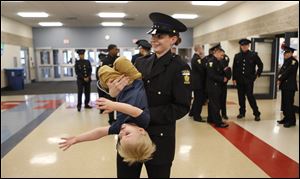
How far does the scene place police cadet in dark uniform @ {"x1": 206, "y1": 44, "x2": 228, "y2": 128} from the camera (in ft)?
14.9

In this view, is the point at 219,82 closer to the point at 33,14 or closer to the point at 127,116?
the point at 127,116

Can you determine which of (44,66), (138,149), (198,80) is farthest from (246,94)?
(44,66)

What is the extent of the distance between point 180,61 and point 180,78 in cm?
9

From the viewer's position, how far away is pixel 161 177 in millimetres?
1285

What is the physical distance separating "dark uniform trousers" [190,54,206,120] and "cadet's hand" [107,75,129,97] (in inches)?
164

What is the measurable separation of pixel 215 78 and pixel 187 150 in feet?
5.20

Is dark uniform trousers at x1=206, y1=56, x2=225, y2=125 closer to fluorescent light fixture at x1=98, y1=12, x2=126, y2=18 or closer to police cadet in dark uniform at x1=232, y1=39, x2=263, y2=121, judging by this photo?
police cadet in dark uniform at x1=232, y1=39, x2=263, y2=121

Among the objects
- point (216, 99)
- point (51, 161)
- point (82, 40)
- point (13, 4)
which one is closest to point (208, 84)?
point (216, 99)

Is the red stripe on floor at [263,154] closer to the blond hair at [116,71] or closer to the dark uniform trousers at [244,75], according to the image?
the dark uniform trousers at [244,75]

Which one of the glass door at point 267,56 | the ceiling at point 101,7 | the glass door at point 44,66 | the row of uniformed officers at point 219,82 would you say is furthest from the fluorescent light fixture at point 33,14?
the glass door at point 267,56

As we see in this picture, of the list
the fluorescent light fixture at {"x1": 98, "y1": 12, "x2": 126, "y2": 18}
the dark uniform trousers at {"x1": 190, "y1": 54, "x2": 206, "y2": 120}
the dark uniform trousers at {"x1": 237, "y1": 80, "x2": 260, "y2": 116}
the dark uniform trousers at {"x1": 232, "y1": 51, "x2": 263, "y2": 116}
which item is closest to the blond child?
the dark uniform trousers at {"x1": 232, "y1": 51, "x2": 263, "y2": 116}

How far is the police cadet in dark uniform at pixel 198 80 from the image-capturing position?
16.1 feet

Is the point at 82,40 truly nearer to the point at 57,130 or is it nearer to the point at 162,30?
the point at 57,130

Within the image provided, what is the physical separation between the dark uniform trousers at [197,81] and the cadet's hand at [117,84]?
13.6 feet
